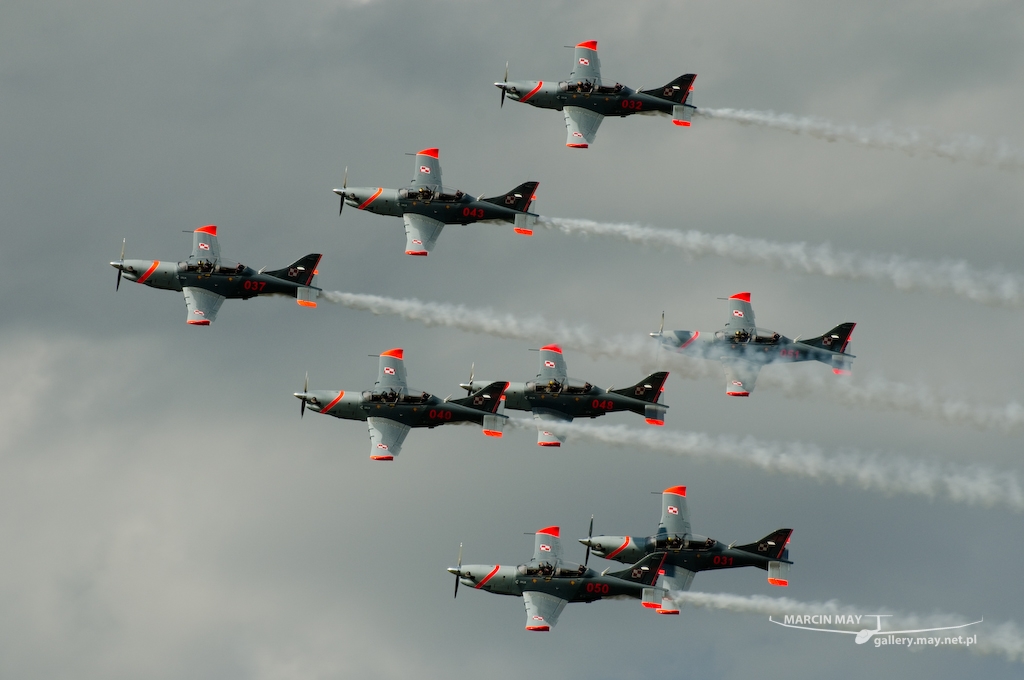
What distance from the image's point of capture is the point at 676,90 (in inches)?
5886

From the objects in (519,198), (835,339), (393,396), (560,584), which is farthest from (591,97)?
(560,584)

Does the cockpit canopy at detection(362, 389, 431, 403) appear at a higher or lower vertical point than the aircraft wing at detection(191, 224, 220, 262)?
lower

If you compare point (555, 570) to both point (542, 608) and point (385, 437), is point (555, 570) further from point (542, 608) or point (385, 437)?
point (385, 437)

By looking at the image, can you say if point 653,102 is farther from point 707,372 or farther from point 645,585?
point 645,585

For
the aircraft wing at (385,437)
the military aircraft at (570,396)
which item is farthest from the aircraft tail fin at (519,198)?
the aircraft wing at (385,437)

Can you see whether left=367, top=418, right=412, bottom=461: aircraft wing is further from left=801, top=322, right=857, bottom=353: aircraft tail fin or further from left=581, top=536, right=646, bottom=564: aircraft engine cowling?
left=801, top=322, right=857, bottom=353: aircraft tail fin

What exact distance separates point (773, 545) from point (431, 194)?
3192 centimetres

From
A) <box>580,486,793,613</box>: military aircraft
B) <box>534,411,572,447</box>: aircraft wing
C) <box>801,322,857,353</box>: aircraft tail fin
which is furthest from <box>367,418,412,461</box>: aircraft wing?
<box>801,322,857,353</box>: aircraft tail fin

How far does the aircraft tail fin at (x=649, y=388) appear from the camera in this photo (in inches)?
5527

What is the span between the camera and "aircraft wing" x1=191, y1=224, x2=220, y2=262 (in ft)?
456

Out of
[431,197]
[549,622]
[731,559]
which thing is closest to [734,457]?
[731,559]

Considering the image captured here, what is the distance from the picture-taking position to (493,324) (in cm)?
14350

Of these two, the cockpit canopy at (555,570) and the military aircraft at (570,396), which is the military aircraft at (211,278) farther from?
the cockpit canopy at (555,570)

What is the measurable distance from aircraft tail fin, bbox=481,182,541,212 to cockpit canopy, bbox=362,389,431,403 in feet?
50.6
